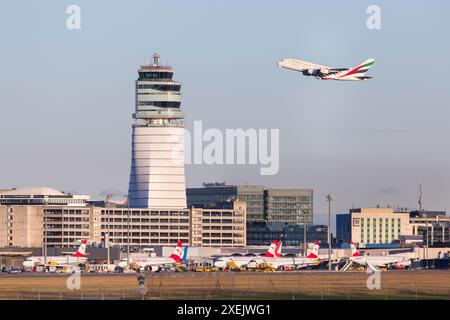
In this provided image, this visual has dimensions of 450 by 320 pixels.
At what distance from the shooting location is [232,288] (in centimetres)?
16475

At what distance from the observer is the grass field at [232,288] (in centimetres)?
14812

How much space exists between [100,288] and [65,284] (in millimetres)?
14478

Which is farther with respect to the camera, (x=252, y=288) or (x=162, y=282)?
(x=162, y=282)

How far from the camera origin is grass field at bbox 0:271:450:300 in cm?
14812
